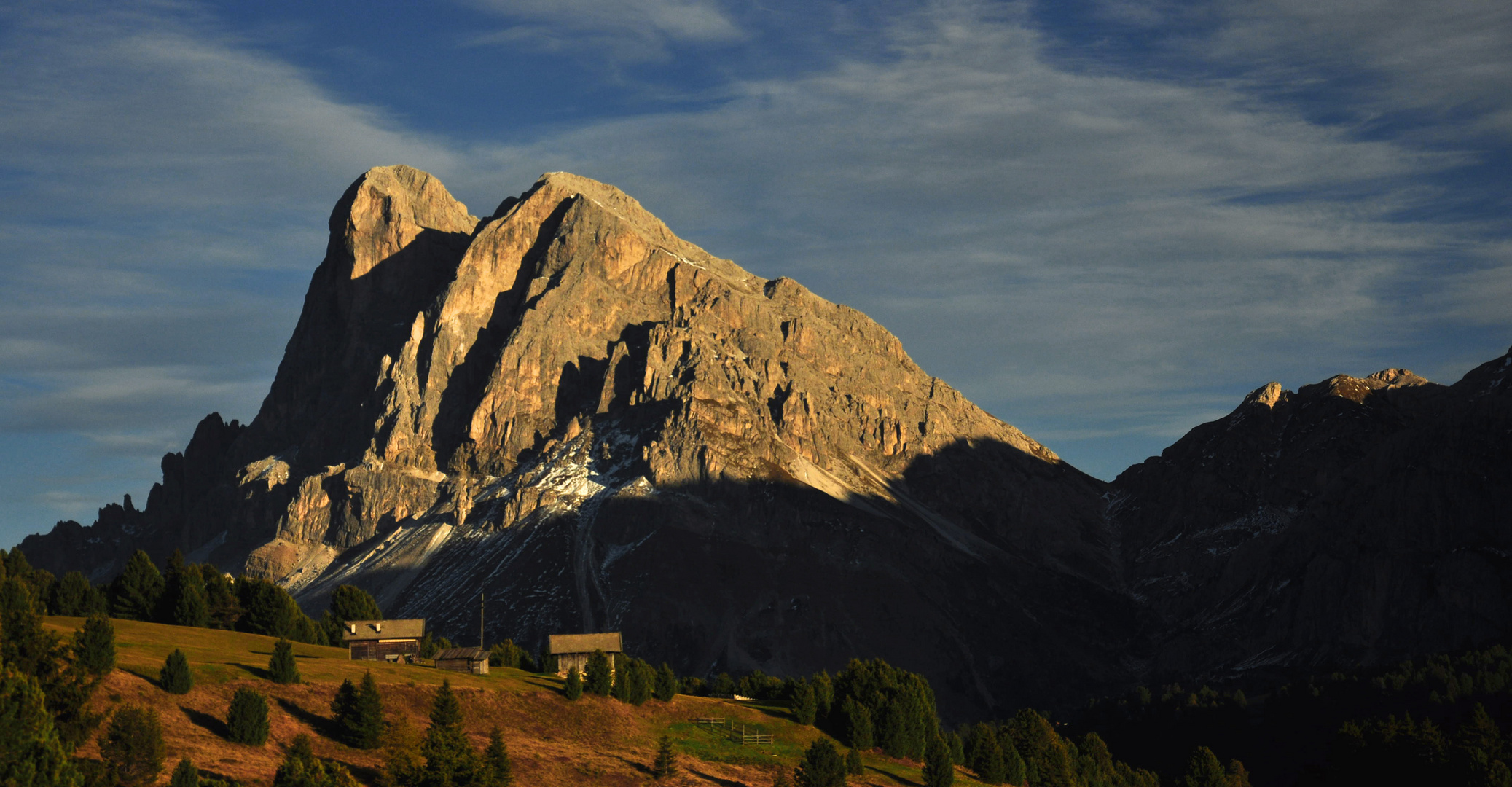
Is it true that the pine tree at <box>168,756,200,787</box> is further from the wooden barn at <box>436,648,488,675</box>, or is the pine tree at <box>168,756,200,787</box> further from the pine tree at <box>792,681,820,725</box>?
the pine tree at <box>792,681,820,725</box>

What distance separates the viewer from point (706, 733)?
143250mm

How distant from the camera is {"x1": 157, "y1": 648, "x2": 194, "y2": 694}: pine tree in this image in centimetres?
11469

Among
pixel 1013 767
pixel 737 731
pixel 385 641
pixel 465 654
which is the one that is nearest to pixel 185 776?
pixel 737 731

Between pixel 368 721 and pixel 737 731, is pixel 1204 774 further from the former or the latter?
pixel 368 721

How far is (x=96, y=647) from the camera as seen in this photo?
11019 centimetres

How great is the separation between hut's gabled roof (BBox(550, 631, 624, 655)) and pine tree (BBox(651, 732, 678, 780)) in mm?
37033

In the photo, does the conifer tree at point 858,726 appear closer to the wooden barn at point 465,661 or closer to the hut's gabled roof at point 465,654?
the wooden barn at point 465,661

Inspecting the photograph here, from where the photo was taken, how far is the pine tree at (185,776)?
90625 mm

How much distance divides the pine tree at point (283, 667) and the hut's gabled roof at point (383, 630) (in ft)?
141

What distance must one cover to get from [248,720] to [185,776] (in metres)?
20.4

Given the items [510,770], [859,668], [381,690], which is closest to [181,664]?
[381,690]

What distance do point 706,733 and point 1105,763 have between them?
64.2 m

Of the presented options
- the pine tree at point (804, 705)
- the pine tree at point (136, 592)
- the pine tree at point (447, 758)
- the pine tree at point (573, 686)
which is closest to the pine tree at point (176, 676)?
the pine tree at point (447, 758)

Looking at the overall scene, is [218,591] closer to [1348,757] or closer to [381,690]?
[381,690]
